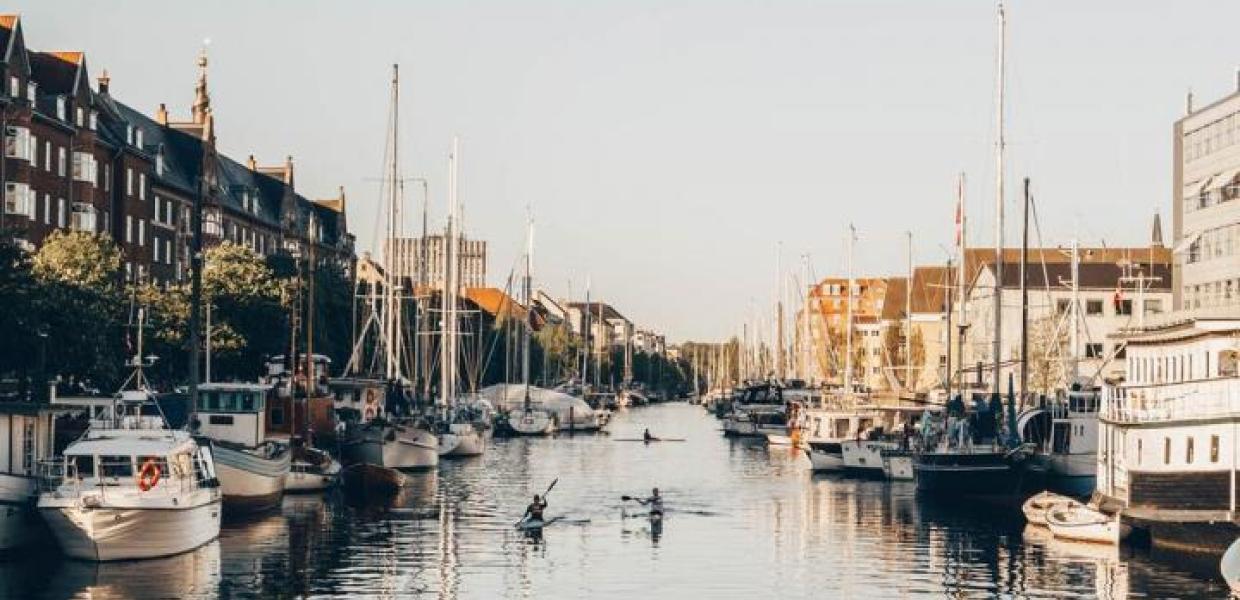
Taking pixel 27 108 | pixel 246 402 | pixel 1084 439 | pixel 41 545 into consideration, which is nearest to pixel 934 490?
pixel 1084 439

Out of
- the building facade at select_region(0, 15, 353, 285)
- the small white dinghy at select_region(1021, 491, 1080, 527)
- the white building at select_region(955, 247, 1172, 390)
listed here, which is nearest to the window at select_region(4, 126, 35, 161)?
the building facade at select_region(0, 15, 353, 285)

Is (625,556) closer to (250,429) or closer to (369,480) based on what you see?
(250,429)

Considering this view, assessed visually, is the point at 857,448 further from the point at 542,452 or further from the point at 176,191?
the point at 176,191

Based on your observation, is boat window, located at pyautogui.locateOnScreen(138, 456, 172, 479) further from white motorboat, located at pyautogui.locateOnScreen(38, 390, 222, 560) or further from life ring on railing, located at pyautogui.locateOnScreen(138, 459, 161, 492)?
life ring on railing, located at pyautogui.locateOnScreen(138, 459, 161, 492)

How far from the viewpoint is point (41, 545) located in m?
58.5

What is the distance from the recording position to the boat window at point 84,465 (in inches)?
2286

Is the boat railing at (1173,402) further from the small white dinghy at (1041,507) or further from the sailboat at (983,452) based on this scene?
the sailboat at (983,452)

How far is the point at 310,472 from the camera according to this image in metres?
86.8

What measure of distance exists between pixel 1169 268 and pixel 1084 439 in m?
84.7

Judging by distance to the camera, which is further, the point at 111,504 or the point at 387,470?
the point at 387,470

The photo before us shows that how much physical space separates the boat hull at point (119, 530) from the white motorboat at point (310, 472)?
2562 cm

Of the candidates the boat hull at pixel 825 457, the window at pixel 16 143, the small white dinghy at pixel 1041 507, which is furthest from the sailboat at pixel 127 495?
the boat hull at pixel 825 457

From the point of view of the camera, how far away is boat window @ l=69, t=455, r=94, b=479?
190ft

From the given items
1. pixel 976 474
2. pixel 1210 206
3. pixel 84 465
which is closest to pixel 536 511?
pixel 84 465
